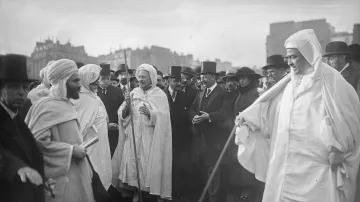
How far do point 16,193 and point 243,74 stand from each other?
4700mm

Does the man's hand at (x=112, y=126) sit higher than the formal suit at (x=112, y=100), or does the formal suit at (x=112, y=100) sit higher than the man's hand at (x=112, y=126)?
the formal suit at (x=112, y=100)

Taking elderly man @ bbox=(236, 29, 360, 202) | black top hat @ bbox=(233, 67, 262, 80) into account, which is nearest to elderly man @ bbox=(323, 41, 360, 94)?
elderly man @ bbox=(236, 29, 360, 202)

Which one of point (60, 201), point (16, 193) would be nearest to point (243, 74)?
point (60, 201)

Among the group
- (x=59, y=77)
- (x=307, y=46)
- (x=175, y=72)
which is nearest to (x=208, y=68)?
(x=175, y=72)

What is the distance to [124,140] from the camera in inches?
308

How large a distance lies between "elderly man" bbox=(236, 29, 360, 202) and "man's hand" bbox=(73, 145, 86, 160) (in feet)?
7.06

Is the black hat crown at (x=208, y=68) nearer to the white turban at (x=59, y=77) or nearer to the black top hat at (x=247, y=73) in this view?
the black top hat at (x=247, y=73)

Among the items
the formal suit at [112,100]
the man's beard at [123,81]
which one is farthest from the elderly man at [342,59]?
the man's beard at [123,81]

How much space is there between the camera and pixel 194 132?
318 inches

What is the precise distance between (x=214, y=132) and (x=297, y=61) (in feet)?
9.43

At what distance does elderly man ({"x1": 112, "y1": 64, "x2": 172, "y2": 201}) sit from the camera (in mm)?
7383

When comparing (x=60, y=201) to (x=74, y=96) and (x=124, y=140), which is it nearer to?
(x=74, y=96)

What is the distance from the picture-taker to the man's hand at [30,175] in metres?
3.35

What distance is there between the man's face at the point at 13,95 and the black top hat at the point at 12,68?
5 centimetres
